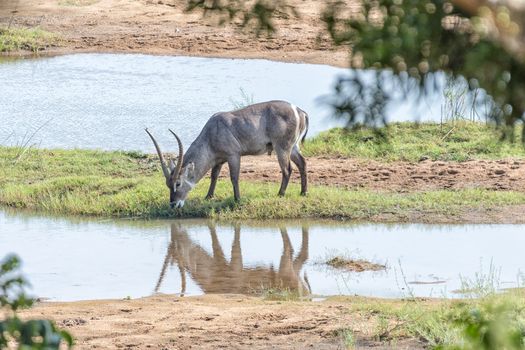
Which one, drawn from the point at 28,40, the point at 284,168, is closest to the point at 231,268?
the point at 284,168

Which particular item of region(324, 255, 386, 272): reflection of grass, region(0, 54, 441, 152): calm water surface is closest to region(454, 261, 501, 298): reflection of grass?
region(324, 255, 386, 272): reflection of grass

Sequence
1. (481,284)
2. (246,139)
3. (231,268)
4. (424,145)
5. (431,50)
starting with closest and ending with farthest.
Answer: (431,50), (481,284), (231,268), (246,139), (424,145)

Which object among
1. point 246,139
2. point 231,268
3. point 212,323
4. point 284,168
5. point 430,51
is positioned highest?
point 430,51

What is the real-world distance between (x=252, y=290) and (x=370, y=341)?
2.61m

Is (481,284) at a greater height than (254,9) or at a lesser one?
lesser

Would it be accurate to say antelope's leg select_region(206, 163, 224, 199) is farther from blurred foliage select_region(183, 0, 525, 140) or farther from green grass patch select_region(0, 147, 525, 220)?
blurred foliage select_region(183, 0, 525, 140)

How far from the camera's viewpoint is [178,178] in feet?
46.3

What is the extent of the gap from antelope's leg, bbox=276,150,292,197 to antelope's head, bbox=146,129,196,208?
1.02 m

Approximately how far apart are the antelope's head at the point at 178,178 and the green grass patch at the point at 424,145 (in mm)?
2653

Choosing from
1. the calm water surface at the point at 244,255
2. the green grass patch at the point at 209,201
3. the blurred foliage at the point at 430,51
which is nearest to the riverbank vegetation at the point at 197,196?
the green grass patch at the point at 209,201

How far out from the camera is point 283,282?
451 inches

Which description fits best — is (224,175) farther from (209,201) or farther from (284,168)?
(284,168)

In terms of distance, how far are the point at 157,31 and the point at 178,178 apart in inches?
554

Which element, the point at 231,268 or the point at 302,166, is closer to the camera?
the point at 231,268
